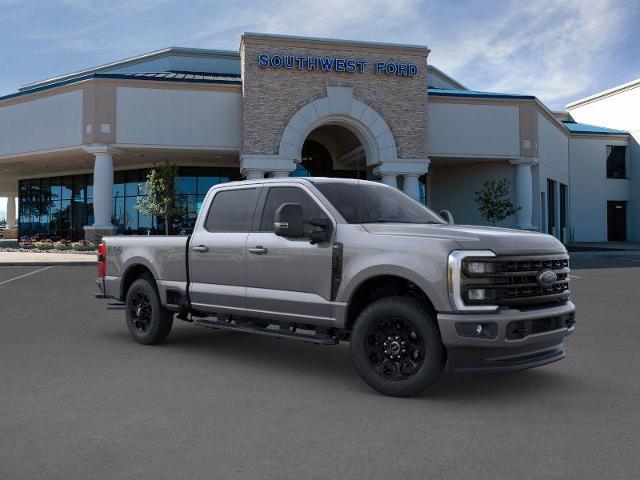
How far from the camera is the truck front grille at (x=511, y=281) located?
17.1 ft

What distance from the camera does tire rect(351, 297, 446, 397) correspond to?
5297 millimetres

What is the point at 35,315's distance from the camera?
10555 mm

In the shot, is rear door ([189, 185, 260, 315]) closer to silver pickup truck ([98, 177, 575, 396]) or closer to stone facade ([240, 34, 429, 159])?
silver pickup truck ([98, 177, 575, 396])

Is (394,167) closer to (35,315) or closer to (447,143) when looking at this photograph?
(447,143)

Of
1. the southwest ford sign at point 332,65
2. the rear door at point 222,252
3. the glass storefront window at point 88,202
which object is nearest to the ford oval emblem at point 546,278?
the rear door at point 222,252

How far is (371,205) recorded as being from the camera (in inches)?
266

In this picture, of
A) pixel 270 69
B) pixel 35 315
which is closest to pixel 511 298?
pixel 35 315

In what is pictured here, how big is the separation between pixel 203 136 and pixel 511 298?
1051 inches

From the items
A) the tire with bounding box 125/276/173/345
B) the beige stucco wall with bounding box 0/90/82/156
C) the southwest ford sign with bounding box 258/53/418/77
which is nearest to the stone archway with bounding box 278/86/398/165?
the southwest ford sign with bounding box 258/53/418/77

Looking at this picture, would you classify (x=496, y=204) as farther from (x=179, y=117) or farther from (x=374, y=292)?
(x=374, y=292)

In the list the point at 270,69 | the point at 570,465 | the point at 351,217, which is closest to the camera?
the point at 570,465

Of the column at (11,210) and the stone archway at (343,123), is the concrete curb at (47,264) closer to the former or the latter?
the stone archway at (343,123)

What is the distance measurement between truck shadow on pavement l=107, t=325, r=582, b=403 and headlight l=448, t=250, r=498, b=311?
2.93ft

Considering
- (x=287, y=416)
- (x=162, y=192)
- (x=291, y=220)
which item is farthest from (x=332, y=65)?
(x=287, y=416)
